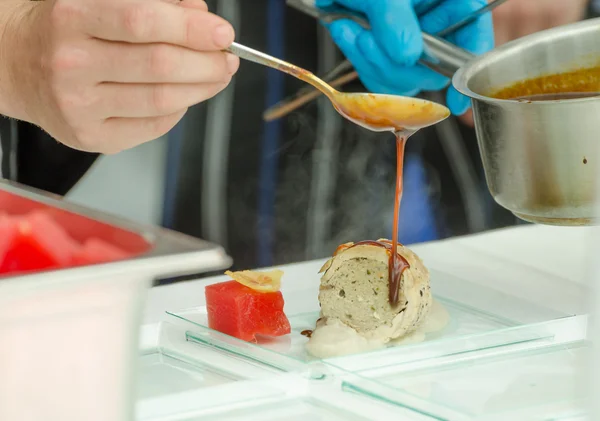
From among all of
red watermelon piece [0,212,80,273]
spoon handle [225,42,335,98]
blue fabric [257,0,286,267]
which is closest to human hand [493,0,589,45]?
blue fabric [257,0,286,267]

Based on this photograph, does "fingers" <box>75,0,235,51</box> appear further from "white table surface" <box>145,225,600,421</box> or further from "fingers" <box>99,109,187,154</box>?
"white table surface" <box>145,225,600,421</box>

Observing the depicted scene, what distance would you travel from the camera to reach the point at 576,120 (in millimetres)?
1096

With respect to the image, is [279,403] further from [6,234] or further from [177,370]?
[6,234]

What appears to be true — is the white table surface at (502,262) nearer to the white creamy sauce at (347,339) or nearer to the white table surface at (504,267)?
the white table surface at (504,267)

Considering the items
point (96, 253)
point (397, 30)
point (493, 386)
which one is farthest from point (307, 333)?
point (96, 253)

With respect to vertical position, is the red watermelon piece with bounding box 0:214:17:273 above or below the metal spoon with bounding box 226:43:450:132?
below

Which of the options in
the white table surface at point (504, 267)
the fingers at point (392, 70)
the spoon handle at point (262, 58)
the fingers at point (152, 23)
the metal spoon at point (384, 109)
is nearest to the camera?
the fingers at point (152, 23)

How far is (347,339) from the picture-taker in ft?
4.13

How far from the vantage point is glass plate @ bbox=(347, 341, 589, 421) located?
3.13 ft

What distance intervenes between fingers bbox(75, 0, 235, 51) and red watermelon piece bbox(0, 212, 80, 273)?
15.6 inches

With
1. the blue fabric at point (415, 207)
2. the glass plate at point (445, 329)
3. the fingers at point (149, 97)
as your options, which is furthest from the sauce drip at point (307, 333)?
the blue fabric at point (415, 207)


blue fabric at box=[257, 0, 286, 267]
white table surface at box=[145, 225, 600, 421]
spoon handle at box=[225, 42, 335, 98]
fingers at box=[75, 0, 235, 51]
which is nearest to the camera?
fingers at box=[75, 0, 235, 51]

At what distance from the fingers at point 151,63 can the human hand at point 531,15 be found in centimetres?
141

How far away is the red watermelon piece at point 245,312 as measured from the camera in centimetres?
128
